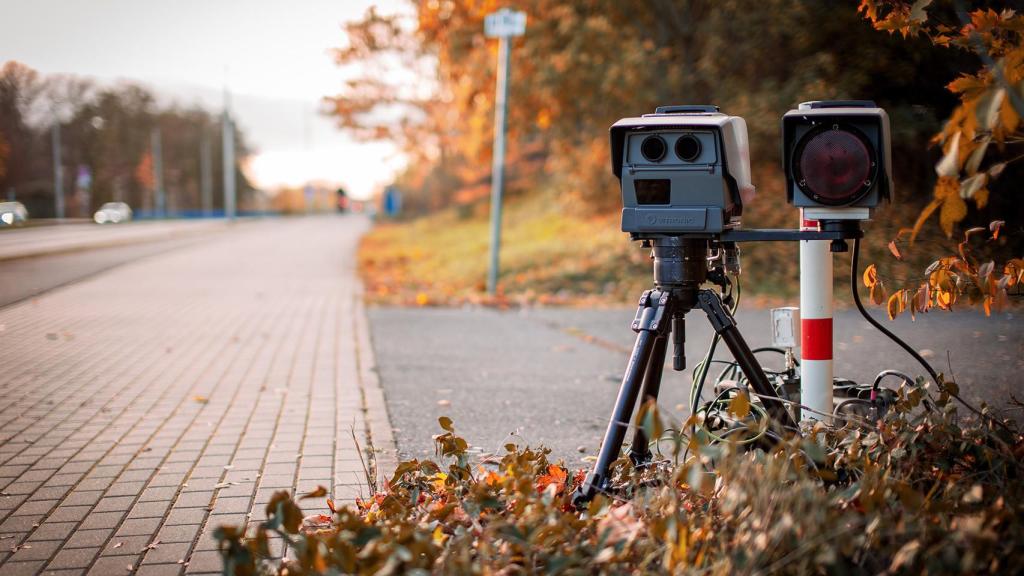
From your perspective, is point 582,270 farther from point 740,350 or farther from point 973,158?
point 973,158

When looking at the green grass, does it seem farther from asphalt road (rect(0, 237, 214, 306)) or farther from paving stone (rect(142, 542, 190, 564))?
asphalt road (rect(0, 237, 214, 306))

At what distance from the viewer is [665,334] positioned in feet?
10.1

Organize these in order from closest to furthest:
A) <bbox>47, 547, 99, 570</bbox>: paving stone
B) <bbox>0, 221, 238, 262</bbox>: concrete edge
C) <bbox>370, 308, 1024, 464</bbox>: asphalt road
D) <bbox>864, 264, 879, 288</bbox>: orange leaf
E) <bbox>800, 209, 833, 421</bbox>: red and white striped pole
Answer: <bbox>47, 547, 99, 570</bbox>: paving stone < <bbox>800, 209, 833, 421</bbox>: red and white striped pole < <bbox>864, 264, 879, 288</bbox>: orange leaf < <bbox>370, 308, 1024, 464</bbox>: asphalt road < <bbox>0, 221, 238, 262</bbox>: concrete edge

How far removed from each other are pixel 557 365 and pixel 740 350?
4368 millimetres

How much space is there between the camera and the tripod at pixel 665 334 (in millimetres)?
3000

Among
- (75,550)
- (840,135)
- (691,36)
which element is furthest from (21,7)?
(691,36)

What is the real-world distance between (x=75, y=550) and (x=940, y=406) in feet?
10.4

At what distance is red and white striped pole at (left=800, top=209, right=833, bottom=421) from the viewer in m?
3.40

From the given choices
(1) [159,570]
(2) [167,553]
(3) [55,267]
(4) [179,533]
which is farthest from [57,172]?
(3) [55,267]

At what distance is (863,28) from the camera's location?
17.4ft

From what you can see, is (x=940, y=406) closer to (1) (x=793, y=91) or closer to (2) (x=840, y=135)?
(2) (x=840, y=135)

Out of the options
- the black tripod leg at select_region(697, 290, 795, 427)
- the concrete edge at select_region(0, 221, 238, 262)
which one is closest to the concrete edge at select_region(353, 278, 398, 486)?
the black tripod leg at select_region(697, 290, 795, 427)

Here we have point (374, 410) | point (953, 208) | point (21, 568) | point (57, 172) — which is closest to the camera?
point (953, 208)

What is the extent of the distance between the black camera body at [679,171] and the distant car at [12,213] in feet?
21.3
